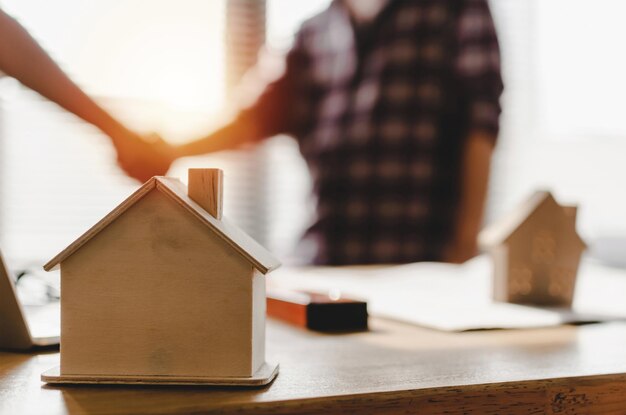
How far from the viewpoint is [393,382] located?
1.67 feet

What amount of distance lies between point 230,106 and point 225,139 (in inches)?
13.7

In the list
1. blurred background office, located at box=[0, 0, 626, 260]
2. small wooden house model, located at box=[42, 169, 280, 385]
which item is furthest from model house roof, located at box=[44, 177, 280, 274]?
blurred background office, located at box=[0, 0, 626, 260]

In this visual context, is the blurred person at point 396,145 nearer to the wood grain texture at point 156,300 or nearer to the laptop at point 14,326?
the laptop at point 14,326

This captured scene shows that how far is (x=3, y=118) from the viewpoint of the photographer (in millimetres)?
2650

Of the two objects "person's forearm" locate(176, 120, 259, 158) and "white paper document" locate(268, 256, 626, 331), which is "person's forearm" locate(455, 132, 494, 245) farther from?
"person's forearm" locate(176, 120, 259, 158)

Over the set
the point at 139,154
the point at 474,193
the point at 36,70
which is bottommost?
the point at 474,193

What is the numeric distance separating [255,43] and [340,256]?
1410 mm

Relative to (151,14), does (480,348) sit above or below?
below

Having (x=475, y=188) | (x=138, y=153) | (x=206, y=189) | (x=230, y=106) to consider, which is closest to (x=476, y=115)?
(x=475, y=188)

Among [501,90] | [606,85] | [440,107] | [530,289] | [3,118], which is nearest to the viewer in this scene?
[530,289]

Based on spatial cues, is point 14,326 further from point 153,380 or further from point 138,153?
point 138,153

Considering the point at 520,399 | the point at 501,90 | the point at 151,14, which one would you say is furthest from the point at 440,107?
the point at 520,399

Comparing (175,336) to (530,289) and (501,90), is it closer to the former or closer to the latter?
(530,289)

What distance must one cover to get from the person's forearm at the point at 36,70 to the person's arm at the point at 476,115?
4.67ft
